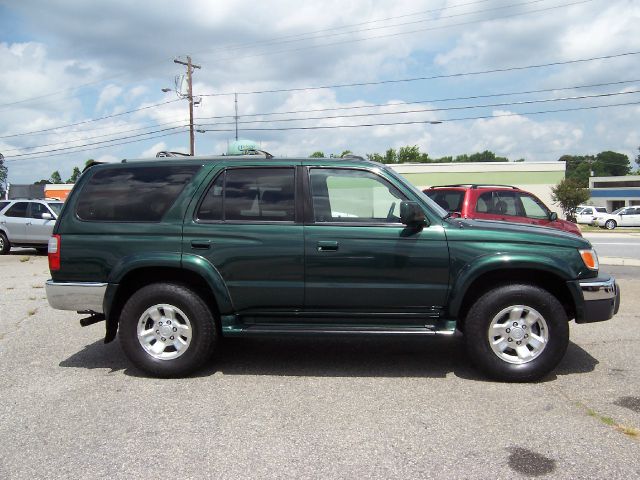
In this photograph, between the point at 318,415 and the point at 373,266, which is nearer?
the point at 318,415

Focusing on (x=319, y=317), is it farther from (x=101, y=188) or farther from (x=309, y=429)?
(x=101, y=188)

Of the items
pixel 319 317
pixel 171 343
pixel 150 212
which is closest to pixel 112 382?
pixel 171 343

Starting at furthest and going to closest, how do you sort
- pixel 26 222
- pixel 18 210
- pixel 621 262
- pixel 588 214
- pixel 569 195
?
pixel 569 195 < pixel 588 214 < pixel 18 210 < pixel 26 222 < pixel 621 262

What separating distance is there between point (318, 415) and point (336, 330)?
86 cm

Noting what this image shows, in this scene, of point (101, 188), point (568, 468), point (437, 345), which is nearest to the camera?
point (568, 468)

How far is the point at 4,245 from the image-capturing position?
1730 cm

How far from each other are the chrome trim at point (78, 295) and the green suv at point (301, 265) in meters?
0.01

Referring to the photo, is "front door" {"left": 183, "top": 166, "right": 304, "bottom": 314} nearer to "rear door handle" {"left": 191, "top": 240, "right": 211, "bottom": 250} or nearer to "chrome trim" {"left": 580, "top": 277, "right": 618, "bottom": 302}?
"rear door handle" {"left": 191, "top": 240, "right": 211, "bottom": 250}

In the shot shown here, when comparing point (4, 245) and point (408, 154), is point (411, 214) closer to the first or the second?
point (4, 245)

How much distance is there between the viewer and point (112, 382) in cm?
489

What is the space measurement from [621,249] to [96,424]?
62.1ft

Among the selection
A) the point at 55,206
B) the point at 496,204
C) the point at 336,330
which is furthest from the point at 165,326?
the point at 55,206

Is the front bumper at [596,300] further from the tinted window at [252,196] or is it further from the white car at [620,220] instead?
the white car at [620,220]

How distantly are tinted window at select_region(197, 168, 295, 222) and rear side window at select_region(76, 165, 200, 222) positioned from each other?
0.31m
